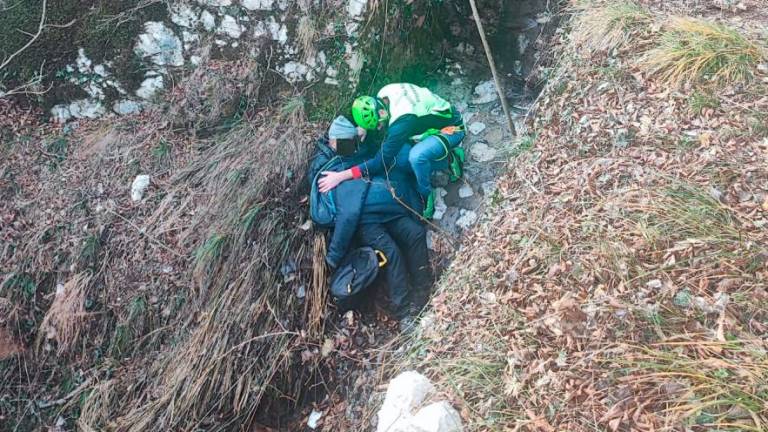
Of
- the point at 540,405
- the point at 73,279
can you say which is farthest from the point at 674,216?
the point at 73,279

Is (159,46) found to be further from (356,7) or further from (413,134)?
(413,134)

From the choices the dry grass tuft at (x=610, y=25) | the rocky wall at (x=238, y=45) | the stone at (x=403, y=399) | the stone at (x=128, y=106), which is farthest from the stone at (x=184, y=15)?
the stone at (x=403, y=399)

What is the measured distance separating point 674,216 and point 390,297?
2.01 meters

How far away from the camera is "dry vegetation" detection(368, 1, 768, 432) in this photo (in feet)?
8.13

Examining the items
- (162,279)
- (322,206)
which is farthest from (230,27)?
(162,279)

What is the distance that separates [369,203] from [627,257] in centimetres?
190

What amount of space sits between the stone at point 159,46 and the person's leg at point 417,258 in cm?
246

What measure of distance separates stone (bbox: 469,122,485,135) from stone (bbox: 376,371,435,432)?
244cm

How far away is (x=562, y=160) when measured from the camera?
378 centimetres

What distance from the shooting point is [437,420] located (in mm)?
2732

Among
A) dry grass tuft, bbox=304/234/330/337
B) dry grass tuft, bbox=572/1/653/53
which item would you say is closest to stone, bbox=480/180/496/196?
dry grass tuft, bbox=572/1/653/53

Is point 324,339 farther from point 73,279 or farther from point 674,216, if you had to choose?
point 674,216

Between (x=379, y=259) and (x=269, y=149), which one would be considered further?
(x=269, y=149)

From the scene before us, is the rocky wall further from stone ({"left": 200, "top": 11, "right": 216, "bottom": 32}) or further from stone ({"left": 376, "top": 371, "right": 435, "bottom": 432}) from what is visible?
stone ({"left": 376, "top": 371, "right": 435, "bottom": 432})
